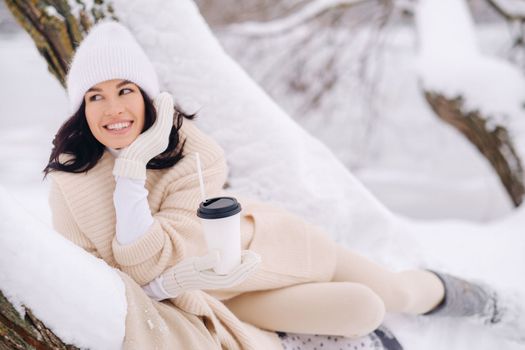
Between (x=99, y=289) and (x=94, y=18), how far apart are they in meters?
1.06

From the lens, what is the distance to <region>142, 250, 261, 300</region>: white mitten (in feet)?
3.32

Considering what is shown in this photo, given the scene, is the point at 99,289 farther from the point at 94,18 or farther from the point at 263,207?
the point at 94,18

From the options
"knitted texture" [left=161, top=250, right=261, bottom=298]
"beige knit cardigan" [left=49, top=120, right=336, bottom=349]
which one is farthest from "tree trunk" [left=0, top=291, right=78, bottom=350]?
"knitted texture" [left=161, top=250, right=261, bottom=298]

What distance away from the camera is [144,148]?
1148 mm

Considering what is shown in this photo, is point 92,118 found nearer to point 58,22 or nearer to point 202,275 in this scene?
point 202,275

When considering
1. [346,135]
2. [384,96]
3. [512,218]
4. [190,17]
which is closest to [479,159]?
[346,135]

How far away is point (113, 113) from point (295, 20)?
2.69m

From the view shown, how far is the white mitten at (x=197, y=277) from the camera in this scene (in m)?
1.01

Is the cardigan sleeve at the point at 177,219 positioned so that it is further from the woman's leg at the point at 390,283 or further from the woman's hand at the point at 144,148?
the woman's leg at the point at 390,283

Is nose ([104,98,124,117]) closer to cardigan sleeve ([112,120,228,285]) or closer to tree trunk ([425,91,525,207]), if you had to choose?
cardigan sleeve ([112,120,228,285])

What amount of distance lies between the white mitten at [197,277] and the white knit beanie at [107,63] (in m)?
0.47

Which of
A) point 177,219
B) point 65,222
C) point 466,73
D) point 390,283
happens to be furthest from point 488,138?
point 65,222

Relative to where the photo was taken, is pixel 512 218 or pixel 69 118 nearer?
pixel 69 118

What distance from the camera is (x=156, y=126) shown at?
1.19 metres
